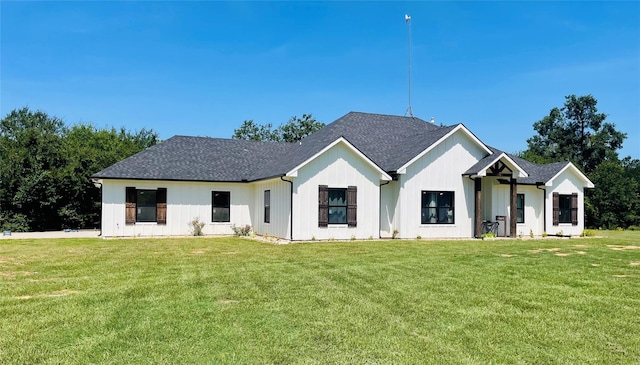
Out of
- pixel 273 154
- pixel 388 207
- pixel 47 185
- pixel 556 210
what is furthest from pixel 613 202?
pixel 47 185

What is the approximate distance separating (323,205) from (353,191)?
4.82 ft

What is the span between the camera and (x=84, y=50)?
25906 millimetres

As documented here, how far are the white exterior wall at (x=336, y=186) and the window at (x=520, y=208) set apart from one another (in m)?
8.12

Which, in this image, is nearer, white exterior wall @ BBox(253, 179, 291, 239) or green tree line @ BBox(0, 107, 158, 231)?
white exterior wall @ BBox(253, 179, 291, 239)

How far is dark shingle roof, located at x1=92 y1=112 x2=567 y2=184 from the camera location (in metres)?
21.4

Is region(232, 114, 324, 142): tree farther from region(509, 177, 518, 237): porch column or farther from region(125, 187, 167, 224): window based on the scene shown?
region(509, 177, 518, 237): porch column

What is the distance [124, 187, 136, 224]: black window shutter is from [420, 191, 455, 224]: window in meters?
13.3

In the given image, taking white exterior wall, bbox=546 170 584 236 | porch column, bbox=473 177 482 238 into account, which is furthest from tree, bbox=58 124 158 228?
white exterior wall, bbox=546 170 584 236

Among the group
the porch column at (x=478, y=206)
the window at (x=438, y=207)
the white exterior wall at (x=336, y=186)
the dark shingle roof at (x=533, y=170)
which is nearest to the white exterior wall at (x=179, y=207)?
the white exterior wall at (x=336, y=186)

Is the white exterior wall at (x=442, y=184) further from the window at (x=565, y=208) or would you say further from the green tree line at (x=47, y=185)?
the green tree line at (x=47, y=185)

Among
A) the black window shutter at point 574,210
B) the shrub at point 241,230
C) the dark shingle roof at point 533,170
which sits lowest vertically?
the shrub at point 241,230

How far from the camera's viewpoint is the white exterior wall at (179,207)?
21250mm

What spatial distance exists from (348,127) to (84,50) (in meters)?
15.4

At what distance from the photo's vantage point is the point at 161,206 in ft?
A: 72.4
